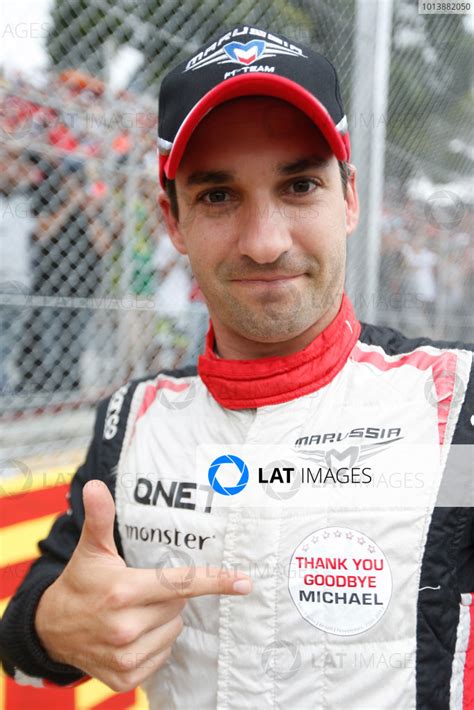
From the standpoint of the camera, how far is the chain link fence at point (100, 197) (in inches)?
80.1

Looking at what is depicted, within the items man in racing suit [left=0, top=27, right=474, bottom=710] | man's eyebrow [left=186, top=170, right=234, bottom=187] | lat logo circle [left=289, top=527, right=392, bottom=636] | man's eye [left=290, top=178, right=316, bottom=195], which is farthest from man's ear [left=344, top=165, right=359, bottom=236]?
lat logo circle [left=289, top=527, right=392, bottom=636]

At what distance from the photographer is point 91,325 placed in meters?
2.24

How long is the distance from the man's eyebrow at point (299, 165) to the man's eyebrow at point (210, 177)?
0.08 m

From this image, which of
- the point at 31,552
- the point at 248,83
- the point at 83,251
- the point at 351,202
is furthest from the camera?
the point at 83,251

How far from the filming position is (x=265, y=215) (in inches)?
39.0

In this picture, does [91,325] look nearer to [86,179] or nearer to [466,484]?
[86,179]

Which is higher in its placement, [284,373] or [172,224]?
[172,224]

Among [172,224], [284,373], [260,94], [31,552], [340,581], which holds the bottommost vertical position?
[31,552]

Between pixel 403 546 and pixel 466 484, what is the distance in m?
0.12

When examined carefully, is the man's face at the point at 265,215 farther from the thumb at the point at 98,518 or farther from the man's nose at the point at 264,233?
the thumb at the point at 98,518

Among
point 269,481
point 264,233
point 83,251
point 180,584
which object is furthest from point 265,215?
point 83,251

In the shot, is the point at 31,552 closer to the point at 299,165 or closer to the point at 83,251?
the point at 83,251

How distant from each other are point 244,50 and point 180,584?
787 mm

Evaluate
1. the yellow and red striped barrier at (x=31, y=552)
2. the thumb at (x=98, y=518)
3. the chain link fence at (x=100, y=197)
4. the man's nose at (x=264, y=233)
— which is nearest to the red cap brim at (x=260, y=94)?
the man's nose at (x=264, y=233)
